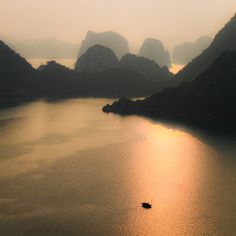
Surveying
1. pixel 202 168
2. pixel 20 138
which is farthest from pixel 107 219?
pixel 20 138

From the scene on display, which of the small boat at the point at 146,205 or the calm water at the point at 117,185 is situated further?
the small boat at the point at 146,205

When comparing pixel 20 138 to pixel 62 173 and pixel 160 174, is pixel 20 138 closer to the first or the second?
pixel 62 173

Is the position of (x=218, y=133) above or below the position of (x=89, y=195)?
above

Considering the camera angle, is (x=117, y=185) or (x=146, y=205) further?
(x=117, y=185)

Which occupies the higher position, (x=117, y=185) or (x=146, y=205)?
(x=117, y=185)

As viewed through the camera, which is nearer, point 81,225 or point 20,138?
point 81,225

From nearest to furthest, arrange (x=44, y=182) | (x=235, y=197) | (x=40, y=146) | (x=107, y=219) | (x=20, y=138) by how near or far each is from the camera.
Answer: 1. (x=107, y=219)
2. (x=235, y=197)
3. (x=44, y=182)
4. (x=40, y=146)
5. (x=20, y=138)

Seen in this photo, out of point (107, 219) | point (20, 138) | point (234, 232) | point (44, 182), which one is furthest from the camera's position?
point (20, 138)

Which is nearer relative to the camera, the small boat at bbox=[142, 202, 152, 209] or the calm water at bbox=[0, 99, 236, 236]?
the calm water at bbox=[0, 99, 236, 236]
